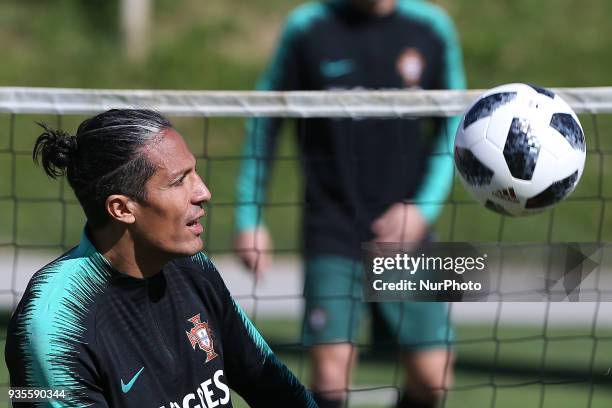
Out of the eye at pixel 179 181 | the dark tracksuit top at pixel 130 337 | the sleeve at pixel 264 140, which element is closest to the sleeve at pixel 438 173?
the sleeve at pixel 264 140

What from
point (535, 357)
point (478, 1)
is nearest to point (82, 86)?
point (478, 1)

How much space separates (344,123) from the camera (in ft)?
16.4

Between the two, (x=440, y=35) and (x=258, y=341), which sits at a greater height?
(x=440, y=35)

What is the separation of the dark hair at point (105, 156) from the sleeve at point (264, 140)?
6.34 feet

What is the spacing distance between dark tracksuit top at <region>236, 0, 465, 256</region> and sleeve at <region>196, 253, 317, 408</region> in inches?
56.1

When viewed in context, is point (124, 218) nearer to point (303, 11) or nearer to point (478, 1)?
point (303, 11)

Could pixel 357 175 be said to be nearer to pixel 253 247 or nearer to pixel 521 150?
pixel 253 247

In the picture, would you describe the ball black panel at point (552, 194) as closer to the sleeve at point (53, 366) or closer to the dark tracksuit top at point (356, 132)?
the dark tracksuit top at point (356, 132)

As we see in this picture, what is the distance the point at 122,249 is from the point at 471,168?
121 centimetres

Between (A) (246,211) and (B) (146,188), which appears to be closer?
(B) (146,188)

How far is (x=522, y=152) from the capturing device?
3.70m

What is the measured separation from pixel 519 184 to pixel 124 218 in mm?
1270

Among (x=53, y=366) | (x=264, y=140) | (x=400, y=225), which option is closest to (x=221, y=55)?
(x=264, y=140)

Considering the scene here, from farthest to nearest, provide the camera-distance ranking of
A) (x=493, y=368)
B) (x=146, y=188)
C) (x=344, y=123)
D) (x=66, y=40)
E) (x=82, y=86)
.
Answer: (x=66, y=40), (x=82, y=86), (x=493, y=368), (x=344, y=123), (x=146, y=188)
